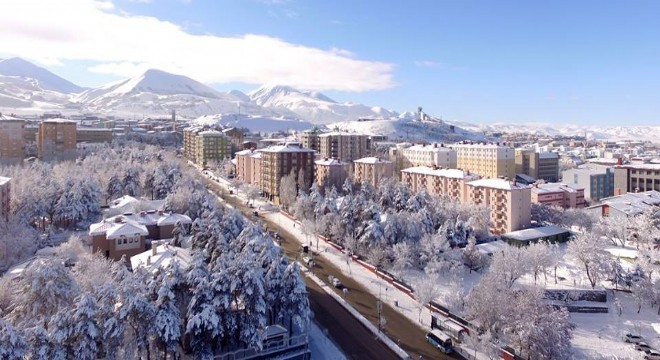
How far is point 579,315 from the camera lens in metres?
33.3

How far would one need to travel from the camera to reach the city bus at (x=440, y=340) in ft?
85.0

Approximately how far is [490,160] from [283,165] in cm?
4320

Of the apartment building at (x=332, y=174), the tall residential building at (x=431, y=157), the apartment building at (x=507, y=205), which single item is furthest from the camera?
the tall residential building at (x=431, y=157)

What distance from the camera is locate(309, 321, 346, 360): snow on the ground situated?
82.6 ft

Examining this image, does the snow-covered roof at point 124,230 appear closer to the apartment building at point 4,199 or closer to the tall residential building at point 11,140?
the apartment building at point 4,199

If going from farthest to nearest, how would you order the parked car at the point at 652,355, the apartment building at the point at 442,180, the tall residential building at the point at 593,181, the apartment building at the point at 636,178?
the tall residential building at the point at 593,181 → the apartment building at the point at 636,178 → the apartment building at the point at 442,180 → the parked car at the point at 652,355

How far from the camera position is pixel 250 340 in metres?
22.4

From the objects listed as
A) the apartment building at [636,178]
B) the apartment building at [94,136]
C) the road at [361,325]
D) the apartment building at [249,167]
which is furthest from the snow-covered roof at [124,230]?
the apartment building at [94,136]

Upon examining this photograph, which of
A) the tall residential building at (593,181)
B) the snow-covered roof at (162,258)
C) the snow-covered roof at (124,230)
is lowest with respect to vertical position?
the snow-covered roof at (162,258)

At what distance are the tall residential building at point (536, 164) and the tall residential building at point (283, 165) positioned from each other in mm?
54417

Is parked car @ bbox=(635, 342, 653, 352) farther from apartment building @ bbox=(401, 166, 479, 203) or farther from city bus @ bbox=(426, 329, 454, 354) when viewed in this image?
apartment building @ bbox=(401, 166, 479, 203)

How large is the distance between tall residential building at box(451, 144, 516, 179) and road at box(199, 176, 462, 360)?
5722 cm

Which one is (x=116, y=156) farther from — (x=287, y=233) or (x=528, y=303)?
(x=528, y=303)

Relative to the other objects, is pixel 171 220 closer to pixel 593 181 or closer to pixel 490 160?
pixel 490 160
